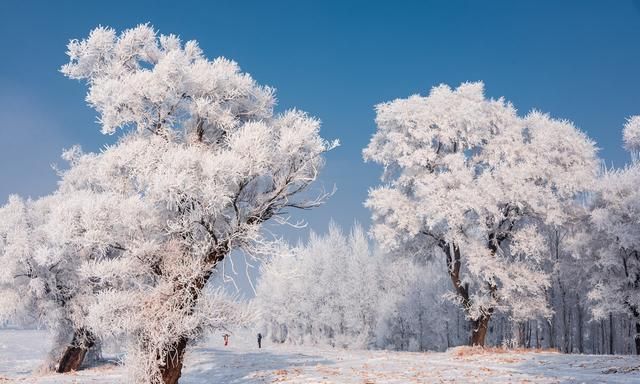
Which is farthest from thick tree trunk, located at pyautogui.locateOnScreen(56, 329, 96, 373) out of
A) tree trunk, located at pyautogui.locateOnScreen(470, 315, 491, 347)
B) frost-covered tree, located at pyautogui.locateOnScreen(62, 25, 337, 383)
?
tree trunk, located at pyautogui.locateOnScreen(470, 315, 491, 347)

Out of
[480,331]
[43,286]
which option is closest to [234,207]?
[43,286]

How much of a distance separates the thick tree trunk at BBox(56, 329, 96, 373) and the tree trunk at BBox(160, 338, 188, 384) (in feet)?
43.1

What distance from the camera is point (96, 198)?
550 inches

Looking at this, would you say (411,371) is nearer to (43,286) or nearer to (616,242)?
(43,286)

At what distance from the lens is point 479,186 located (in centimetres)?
2825

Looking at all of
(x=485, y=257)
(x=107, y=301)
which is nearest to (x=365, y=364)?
(x=485, y=257)

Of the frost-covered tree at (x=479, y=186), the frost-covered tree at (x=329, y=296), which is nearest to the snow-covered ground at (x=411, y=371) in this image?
the frost-covered tree at (x=479, y=186)

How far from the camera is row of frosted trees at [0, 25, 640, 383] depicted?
13711mm

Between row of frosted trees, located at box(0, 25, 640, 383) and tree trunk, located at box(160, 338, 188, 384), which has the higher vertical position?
row of frosted trees, located at box(0, 25, 640, 383)

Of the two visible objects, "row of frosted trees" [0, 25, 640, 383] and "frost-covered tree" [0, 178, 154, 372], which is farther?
"frost-covered tree" [0, 178, 154, 372]

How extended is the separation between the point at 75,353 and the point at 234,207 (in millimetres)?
16529

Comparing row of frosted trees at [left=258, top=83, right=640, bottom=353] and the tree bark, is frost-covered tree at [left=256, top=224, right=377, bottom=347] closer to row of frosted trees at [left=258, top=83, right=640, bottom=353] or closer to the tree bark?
row of frosted trees at [left=258, top=83, right=640, bottom=353]

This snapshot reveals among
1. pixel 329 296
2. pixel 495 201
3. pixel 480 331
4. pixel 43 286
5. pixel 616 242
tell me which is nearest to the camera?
pixel 43 286

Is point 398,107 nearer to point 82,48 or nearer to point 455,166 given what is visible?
point 455,166
